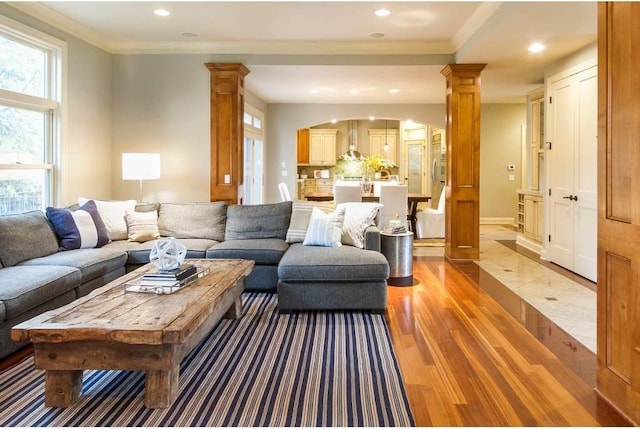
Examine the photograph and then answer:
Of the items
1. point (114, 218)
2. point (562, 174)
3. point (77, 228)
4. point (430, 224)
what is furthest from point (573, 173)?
point (77, 228)

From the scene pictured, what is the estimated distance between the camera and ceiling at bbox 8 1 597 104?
4.53 metres

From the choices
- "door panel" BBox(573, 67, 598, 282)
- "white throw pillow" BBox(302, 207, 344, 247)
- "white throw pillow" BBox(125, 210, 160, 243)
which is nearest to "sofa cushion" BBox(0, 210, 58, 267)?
"white throw pillow" BBox(125, 210, 160, 243)

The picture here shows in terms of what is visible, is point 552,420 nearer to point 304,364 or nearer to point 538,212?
point 304,364

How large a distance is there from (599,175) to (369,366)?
161 cm

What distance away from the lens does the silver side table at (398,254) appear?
16.2 ft

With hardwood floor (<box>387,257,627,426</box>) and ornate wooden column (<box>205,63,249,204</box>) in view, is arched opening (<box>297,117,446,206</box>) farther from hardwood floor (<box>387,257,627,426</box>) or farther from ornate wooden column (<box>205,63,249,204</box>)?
hardwood floor (<box>387,257,627,426</box>)

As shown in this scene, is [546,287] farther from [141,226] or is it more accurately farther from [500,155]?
[500,155]

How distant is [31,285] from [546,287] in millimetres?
4520

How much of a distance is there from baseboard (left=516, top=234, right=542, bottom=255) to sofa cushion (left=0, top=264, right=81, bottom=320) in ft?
19.5

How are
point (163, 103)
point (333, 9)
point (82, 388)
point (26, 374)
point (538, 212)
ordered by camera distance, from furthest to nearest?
point (538, 212) → point (163, 103) → point (333, 9) → point (26, 374) → point (82, 388)

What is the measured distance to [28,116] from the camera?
4684 millimetres

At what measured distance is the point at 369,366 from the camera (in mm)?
2773

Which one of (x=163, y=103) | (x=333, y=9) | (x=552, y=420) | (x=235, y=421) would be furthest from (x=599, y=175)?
(x=163, y=103)

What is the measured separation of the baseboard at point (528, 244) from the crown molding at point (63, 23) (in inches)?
251
